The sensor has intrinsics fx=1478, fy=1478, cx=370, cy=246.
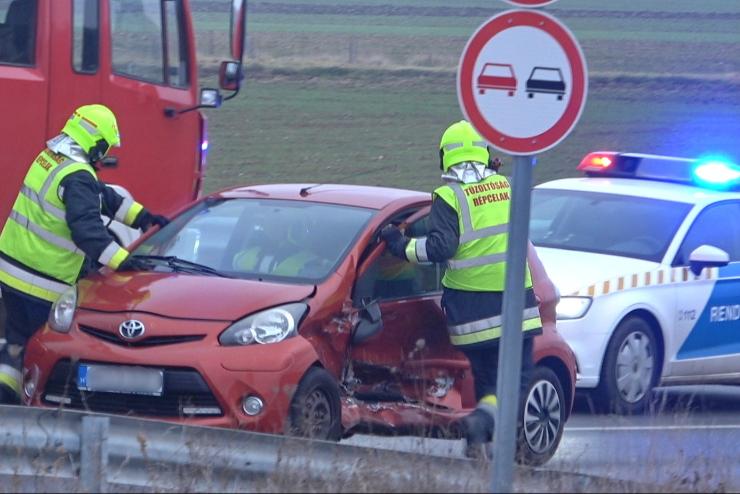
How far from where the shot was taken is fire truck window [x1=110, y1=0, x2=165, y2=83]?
10086mm

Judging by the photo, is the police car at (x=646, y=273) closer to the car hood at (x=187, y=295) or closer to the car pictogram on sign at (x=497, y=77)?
the car hood at (x=187, y=295)

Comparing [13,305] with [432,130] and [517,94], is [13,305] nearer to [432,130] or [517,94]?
[517,94]

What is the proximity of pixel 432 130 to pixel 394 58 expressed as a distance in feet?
35.7

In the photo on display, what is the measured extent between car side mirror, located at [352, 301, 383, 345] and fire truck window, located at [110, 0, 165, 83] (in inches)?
129

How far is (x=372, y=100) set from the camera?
117ft

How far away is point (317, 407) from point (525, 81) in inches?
95.2

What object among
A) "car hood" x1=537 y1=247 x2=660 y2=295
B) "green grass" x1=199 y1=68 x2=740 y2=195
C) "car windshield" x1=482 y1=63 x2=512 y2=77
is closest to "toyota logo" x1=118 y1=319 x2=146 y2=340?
"car windshield" x1=482 y1=63 x2=512 y2=77

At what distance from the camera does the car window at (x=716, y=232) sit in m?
11.1

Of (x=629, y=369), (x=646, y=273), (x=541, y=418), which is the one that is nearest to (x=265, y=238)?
(x=541, y=418)

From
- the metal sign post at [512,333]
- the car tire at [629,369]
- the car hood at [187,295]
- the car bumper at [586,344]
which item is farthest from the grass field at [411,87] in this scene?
the metal sign post at [512,333]

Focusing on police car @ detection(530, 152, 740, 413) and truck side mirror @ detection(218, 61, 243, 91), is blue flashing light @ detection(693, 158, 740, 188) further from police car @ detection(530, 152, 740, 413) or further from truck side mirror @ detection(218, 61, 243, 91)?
truck side mirror @ detection(218, 61, 243, 91)

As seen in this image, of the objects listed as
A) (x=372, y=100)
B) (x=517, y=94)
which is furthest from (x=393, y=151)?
(x=517, y=94)

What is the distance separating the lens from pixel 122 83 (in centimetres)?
1010

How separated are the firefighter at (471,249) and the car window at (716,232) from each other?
355 centimetres
